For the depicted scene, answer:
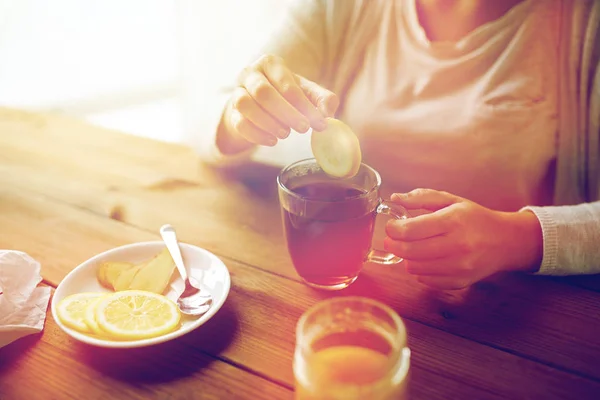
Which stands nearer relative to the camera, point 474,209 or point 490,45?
point 474,209

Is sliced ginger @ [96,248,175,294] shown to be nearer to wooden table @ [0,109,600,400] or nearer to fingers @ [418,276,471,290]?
wooden table @ [0,109,600,400]

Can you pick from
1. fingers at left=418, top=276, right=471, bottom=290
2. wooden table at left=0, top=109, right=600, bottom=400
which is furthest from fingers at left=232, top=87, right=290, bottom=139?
fingers at left=418, top=276, right=471, bottom=290

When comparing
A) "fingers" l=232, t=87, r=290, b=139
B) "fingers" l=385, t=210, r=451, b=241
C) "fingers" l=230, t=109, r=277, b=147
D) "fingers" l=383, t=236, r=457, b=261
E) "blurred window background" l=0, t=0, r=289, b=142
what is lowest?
"blurred window background" l=0, t=0, r=289, b=142

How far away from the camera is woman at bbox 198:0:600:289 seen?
2.42ft

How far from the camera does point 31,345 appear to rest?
24.9 inches

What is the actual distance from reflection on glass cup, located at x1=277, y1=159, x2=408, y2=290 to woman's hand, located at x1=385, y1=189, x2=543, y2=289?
3 centimetres

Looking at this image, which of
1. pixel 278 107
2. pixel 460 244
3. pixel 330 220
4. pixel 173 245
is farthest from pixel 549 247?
pixel 173 245

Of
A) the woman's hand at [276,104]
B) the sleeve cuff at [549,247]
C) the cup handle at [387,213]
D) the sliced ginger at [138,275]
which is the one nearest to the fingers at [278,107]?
the woman's hand at [276,104]

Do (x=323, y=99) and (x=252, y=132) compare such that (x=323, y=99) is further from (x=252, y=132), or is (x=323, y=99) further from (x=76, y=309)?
(x=76, y=309)

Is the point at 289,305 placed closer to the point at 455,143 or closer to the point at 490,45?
the point at 455,143

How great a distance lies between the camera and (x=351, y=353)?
516 millimetres

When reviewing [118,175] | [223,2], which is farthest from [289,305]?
[223,2]

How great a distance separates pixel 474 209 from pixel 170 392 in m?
0.46

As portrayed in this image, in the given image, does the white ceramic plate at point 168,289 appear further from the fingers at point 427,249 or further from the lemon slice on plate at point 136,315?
the fingers at point 427,249
